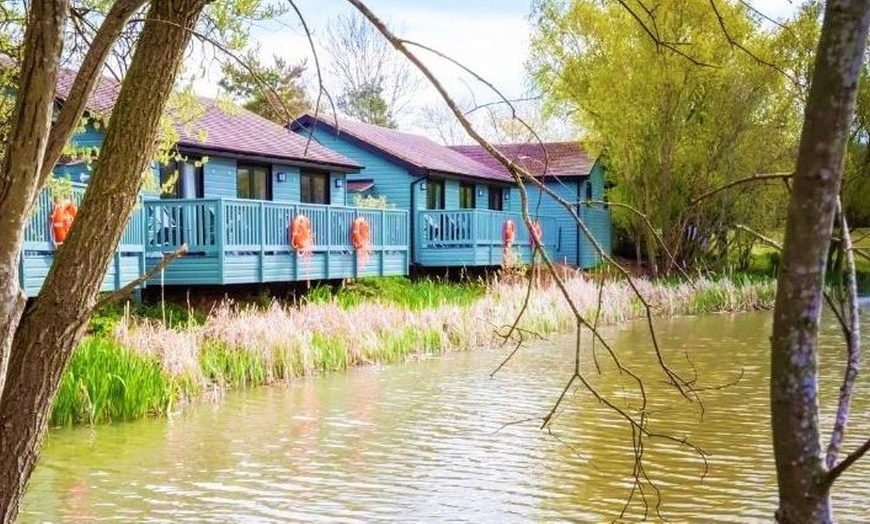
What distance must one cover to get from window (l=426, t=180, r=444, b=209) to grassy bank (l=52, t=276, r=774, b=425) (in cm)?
695

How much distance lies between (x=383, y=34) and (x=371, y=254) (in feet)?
Answer: 58.7

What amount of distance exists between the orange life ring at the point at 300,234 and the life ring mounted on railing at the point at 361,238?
197cm

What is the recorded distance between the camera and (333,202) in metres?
24.1

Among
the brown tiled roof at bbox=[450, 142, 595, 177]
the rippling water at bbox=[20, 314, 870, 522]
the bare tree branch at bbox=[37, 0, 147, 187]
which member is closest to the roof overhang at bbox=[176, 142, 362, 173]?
the rippling water at bbox=[20, 314, 870, 522]

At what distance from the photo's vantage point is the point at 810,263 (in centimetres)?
138

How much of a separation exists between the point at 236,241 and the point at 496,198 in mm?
17649

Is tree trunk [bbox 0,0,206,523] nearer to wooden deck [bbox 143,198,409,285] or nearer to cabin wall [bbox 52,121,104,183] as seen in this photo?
wooden deck [bbox 143,198,409,285]

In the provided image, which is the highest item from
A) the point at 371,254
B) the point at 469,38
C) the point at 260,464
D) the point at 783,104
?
Result: the point at 783,104

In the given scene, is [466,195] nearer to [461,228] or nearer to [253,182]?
[461,228]

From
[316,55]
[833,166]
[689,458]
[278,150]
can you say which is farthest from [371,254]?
[833,166]

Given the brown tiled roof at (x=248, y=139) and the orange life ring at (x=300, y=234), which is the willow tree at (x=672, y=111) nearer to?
the brown tiled roof at (x=248, y=139)

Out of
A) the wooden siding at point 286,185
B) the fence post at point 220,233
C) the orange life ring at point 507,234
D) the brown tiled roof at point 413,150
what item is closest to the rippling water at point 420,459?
the fence post at point 220,233

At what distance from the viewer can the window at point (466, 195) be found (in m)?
30.3

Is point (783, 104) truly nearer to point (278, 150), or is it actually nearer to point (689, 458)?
point (278, 150)
